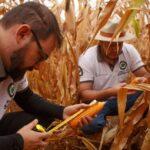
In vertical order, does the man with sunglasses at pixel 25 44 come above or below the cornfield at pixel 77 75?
above

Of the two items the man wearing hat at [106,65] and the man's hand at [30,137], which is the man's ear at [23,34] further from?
the man wearing hat at [106,65]

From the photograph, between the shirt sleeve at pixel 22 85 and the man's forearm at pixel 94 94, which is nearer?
the shirt sleeve at pixel 22 85

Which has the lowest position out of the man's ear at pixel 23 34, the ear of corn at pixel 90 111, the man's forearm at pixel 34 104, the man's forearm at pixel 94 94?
the man's forearm at pixel 94 94

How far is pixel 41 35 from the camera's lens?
1486 mm

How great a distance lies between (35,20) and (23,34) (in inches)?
2.7

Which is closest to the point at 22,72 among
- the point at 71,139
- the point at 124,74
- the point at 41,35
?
the point at 41,35

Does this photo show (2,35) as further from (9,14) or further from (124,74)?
(124,74)

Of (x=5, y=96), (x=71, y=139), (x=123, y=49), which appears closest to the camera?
(x=5, y=96)

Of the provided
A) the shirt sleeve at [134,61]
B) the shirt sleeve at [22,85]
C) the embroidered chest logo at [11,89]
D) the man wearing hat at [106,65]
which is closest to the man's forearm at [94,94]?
the man wearing hat at [106,65]

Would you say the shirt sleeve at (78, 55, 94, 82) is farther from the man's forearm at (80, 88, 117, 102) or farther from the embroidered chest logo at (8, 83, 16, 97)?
the embroidered chest logo at (8, 83, 16, 97)

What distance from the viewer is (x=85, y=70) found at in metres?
2.31

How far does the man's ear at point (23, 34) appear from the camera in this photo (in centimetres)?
146

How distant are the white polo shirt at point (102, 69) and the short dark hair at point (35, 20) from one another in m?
0.80

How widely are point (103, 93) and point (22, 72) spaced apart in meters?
0.65
